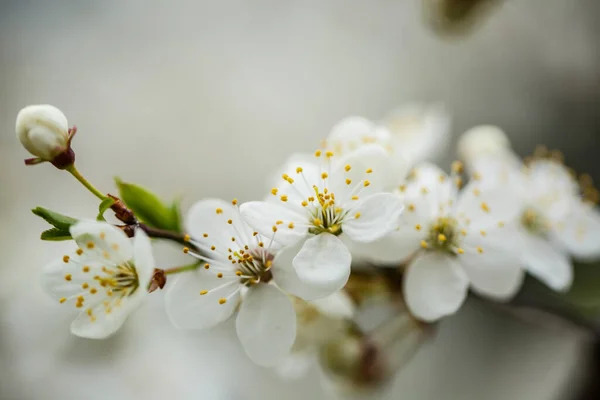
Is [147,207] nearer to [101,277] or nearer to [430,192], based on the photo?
[101,277]

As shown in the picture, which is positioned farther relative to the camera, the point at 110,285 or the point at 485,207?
the point at 485,207

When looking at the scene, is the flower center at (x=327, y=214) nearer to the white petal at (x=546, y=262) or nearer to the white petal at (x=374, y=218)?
the white petal at (x=374, y=218)

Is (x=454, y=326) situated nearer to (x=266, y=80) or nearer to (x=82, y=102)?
(x=266, y=80)

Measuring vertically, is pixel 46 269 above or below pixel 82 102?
below

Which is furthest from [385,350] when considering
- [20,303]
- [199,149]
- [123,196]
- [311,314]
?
[199,149]

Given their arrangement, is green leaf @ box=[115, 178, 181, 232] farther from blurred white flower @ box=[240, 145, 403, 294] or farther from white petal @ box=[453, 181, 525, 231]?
white petal @ box=[453, 181, 525, 231]

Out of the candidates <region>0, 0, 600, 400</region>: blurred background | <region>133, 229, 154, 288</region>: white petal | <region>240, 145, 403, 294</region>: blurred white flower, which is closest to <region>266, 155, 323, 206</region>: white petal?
<region>240, 145, 403, 294</region>: blurred white flower

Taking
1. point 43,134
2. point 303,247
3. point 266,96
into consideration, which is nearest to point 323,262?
point 303,247
